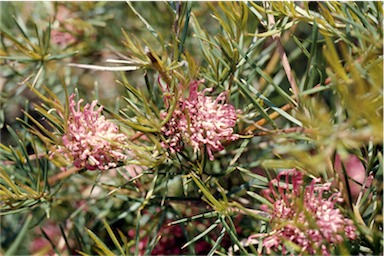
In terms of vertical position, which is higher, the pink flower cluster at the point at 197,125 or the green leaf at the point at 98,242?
the pink flower cluster at the point at 197,125

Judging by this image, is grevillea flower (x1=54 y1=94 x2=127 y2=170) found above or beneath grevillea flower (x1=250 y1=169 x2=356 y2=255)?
above

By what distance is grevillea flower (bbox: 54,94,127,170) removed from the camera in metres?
0.30

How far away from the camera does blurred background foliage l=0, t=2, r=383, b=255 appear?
0.27m

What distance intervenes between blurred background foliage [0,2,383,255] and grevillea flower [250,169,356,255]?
1cm

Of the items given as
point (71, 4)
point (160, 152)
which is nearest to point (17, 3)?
point (71, 4)

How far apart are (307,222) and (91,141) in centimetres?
12

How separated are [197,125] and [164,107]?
0.21ft

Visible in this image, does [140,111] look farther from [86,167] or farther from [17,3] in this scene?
[17,3]

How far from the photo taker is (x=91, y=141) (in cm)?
30

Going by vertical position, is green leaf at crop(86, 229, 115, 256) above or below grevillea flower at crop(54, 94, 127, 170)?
below

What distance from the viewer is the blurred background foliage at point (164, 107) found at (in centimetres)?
27

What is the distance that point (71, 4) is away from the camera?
0.54 m

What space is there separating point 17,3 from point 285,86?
28 centimetres

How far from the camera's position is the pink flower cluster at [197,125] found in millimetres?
295
